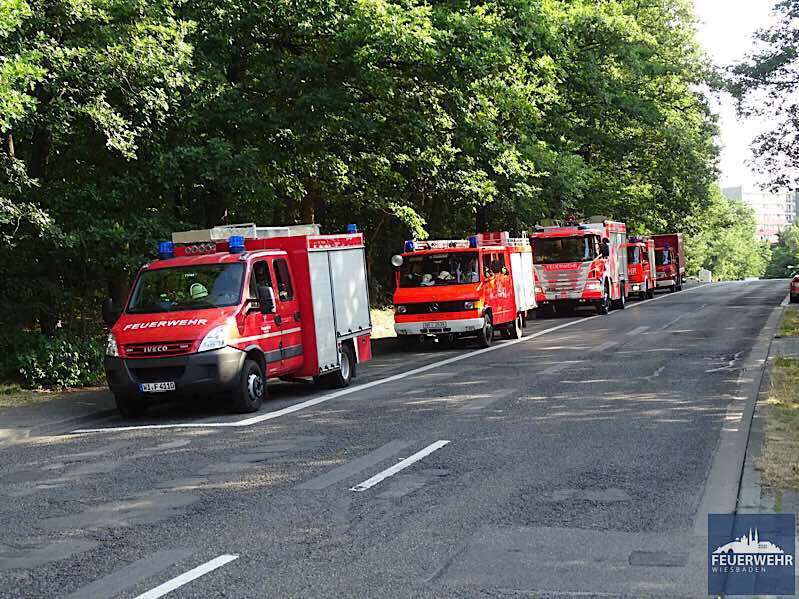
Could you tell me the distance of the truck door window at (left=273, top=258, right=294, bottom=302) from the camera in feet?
52.0

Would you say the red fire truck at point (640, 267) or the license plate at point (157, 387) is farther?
the red fire truck at point (640, 267)

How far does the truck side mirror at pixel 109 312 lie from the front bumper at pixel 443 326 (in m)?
9.88

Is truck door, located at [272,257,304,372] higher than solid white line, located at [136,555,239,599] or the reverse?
higher

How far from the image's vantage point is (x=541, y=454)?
1046 centimetres

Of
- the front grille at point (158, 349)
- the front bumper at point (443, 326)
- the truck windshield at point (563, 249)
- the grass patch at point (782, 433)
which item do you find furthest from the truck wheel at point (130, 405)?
the truck windshield at point (563, 249)

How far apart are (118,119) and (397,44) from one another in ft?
18.2

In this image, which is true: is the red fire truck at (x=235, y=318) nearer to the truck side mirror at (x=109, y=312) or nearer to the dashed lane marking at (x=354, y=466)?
the truck side mirror at (x=109, y=312)

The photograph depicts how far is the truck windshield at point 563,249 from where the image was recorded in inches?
1414

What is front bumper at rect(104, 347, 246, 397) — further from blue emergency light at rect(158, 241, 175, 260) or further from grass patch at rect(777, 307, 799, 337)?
grass patch at rect(777, 307, 799, 337)

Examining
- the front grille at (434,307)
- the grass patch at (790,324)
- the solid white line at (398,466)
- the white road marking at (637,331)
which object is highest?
the front grille at (434,307)

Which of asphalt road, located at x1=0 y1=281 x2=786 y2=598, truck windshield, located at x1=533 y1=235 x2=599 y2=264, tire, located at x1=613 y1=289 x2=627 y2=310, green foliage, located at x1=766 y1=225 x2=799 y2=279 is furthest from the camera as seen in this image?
green foliage, located at x1=766 y1=225 x2=799 y2=279

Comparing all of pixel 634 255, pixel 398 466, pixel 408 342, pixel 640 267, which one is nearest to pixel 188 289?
pixel 398 466

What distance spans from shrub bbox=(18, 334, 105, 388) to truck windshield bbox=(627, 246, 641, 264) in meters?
31.9

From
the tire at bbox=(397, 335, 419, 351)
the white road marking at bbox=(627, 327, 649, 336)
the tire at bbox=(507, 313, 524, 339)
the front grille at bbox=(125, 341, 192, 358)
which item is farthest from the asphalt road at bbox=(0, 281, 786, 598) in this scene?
the tire at bbox=(507, 313, 524, 339)
